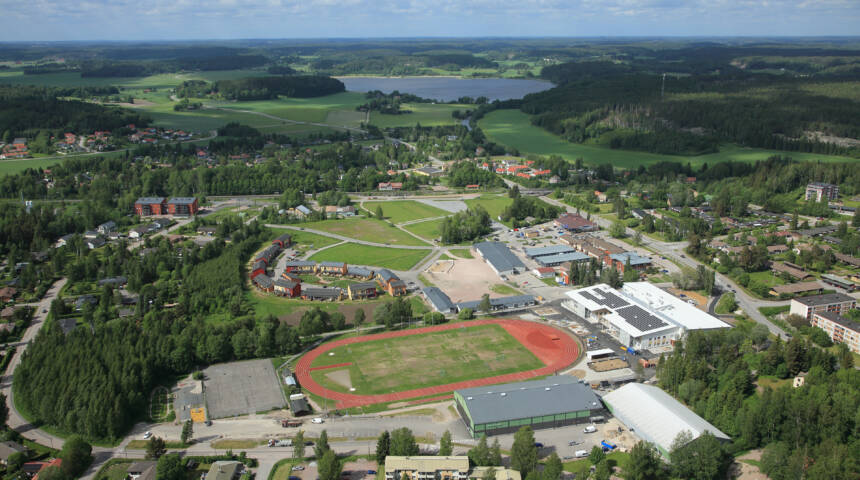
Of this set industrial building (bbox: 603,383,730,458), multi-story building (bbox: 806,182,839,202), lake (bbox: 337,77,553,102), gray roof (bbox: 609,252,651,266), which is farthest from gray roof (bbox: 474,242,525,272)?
lake (bbox: 337,77,553,102)

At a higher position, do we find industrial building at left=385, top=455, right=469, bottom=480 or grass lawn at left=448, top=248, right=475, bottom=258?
industrial building at left=385, top=455, right=469, bottom=480

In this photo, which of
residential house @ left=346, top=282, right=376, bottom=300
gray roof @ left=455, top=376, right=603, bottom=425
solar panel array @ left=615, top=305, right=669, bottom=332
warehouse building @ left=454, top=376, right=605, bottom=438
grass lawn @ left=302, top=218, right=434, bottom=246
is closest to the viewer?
warehouse building @ left=454, top=376, right=605, bottom=438

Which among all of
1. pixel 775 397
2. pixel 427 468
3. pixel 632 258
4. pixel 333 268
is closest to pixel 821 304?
pixel 632 258

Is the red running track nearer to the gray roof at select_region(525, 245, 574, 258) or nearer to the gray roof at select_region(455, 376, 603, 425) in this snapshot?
the gray roof at select_region(455, 376, 603, 425)

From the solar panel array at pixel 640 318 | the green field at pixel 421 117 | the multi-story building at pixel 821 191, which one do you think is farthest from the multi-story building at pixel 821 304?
the green field at pixel 421 117

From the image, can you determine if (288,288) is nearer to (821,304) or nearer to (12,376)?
(12,376)

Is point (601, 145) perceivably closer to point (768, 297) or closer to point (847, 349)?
point (768, 297)
